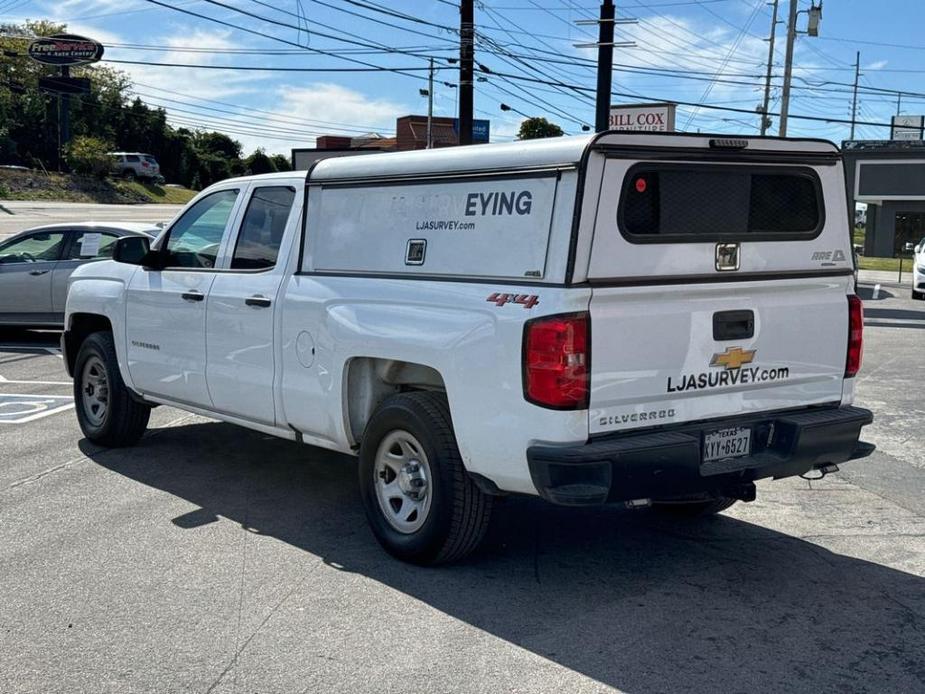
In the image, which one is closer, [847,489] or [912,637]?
[912,637]

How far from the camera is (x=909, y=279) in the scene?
110 feet

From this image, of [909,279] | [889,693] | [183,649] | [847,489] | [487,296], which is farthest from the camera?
[909,279]

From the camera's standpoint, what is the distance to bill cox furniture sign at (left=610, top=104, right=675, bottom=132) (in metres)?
25.1

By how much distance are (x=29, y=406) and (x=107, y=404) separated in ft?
7.12

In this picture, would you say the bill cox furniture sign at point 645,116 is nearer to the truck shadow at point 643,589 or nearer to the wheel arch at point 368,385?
the truck shadow at point 643,589

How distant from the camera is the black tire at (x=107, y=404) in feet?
25.1

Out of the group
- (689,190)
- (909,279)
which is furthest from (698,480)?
(909,279)

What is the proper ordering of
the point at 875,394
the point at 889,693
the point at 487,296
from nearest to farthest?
the point at 889,693 → the point at 487,296 → the point at 875,394

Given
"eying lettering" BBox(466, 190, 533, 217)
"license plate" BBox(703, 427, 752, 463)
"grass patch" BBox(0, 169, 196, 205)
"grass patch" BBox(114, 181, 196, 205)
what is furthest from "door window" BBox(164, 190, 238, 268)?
"grass patch" BBox(114, 181, 196, 205)

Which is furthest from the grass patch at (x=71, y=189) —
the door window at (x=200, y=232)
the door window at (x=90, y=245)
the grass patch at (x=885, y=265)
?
the door window at (x=200, y=232)

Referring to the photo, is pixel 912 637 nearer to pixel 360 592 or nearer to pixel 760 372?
pixel 760 372

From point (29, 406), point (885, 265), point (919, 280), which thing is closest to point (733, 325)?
point (29, 406)

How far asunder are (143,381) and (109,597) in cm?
269

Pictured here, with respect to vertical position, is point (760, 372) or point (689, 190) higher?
point (689, 190)
